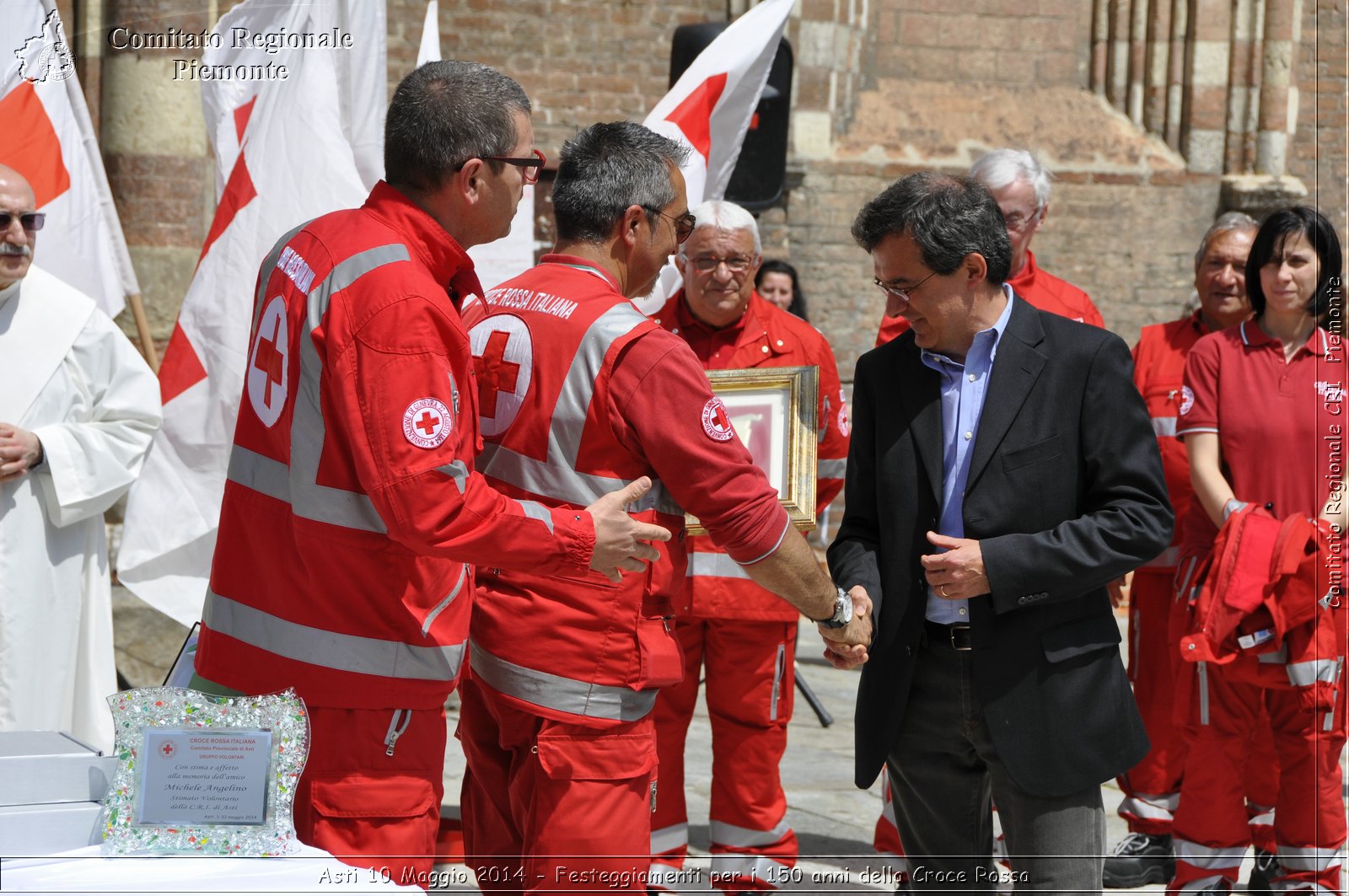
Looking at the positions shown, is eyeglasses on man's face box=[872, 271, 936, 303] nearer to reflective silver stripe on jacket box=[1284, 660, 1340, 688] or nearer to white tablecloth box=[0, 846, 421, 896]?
white tablecloth box=[0, 846, 421, 896]

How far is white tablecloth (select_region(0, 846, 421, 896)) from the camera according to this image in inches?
80.7

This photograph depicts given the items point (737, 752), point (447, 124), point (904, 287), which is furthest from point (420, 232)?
point (737, 752)

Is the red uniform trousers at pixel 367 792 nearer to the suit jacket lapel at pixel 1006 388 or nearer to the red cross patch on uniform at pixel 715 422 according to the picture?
the red cross patch on uniform at pixel 715 422

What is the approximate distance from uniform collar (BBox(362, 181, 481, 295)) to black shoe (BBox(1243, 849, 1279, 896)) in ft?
11.6

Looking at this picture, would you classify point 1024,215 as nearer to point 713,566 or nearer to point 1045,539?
point 713,566

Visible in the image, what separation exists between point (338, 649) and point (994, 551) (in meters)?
1.32

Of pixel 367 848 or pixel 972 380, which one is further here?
pixel 972 380

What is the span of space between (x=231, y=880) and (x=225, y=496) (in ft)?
2.83

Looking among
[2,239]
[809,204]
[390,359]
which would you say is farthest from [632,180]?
[809,204]

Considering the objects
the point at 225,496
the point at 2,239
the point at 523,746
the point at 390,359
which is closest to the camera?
the point at 390,359

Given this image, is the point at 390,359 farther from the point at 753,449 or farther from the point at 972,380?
the point at 753,449

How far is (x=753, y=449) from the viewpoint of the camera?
3.92 metres

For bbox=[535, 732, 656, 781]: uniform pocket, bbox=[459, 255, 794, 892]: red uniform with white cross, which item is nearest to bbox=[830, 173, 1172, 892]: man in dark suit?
bbox=[459, 255, 794, 892]: red uniform with white cross

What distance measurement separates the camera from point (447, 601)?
8.66ft
